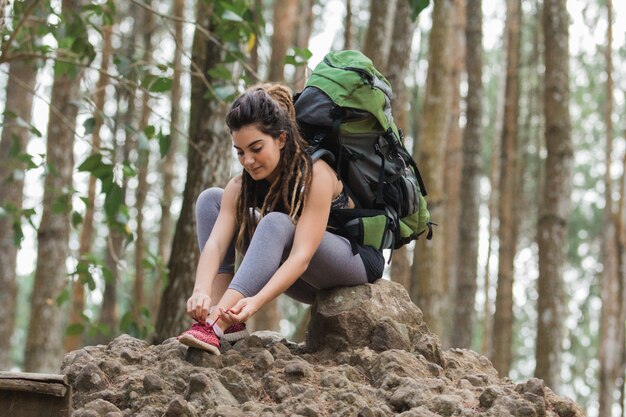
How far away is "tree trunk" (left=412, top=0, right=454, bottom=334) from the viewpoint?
8.10 meters

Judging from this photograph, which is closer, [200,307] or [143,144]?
[200,307]

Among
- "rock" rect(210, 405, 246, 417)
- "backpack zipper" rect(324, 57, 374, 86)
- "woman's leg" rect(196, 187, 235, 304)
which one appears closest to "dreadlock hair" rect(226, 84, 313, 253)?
"woman's leg" rect(196, 187, 235, 304)

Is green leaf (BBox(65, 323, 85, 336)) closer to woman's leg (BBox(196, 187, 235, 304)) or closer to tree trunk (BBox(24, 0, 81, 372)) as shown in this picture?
tree trunk (BBox(24, 0, 81, 372))

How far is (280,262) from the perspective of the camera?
3828 millimetres

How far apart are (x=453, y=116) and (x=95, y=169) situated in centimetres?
875

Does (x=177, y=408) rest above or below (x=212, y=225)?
below

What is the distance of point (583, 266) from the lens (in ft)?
86.4

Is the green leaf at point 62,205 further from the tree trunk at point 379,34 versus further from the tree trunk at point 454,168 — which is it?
the tree trunk at point 454,168

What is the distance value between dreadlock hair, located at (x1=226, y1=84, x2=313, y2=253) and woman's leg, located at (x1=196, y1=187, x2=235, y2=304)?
0.38ft

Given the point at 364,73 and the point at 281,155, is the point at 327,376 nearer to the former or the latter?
the point at 281,155

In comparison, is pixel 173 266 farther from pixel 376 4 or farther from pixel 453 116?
pixel 453 116

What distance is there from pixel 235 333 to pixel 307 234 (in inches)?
19.1

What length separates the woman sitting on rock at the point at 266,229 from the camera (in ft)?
11.8

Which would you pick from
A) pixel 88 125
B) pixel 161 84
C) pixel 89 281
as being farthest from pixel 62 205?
pixel 161 84
